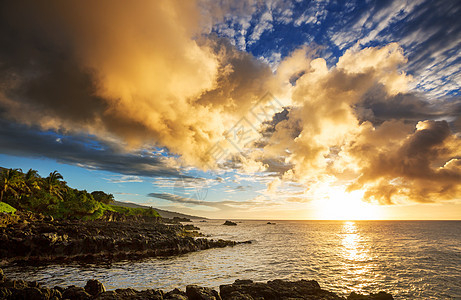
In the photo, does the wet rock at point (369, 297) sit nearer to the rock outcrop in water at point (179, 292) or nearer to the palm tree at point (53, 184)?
the rock outcrop in water at point (179, 292)

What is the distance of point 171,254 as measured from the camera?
1478 inches

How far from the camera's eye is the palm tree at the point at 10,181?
2157 inches

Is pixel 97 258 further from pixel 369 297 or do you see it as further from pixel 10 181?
pixel 10 181

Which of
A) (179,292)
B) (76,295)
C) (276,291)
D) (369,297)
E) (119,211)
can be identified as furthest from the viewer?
(119,211)

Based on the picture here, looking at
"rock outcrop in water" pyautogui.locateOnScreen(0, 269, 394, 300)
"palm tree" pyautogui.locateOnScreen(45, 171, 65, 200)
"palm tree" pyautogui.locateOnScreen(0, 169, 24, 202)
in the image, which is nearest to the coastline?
"rock outcrop in water" pyautogui.locateOnScreen(0, 269, 394, 300)

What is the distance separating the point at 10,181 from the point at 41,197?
11.5 metres

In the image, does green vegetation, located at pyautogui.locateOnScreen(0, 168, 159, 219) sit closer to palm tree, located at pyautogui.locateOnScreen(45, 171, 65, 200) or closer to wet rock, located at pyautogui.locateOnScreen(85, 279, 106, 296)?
palm tree, located at pyautogui.locateOnScreen(45, 171, 65, 200)

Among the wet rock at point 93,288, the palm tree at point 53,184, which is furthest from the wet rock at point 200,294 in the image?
the palm tree at point 53,184

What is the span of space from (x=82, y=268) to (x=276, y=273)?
22891 millimetres

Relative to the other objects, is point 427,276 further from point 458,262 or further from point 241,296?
point 241,296

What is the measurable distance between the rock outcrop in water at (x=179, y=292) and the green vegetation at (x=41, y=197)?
4283 cm

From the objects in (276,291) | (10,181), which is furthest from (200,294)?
(10,181)

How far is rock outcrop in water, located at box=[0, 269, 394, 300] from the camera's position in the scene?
12.6m

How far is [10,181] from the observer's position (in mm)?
55969
